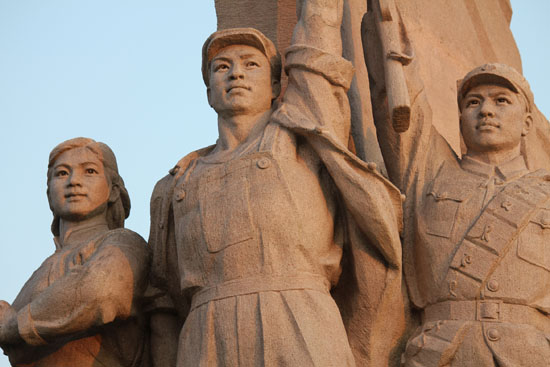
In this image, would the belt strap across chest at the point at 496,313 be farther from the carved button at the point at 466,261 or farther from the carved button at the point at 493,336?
the carved button at the point at 466,261

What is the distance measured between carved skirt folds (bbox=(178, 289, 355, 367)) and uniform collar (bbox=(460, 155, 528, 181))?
4.27 ft

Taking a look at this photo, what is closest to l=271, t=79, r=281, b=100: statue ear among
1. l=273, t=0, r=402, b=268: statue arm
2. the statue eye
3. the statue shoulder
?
l=273, t=0, r=402, b=268: statue arm

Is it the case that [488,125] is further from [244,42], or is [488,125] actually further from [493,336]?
Result: [244,42]

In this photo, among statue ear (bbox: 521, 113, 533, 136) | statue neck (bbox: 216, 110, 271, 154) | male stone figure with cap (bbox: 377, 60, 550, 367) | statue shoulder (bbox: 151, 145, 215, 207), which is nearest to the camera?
male stone figure with cap (bbox: 377, 60, 550, 367)

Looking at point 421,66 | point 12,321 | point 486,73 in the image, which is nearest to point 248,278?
point 12,321

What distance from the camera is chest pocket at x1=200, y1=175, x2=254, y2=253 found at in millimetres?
6686

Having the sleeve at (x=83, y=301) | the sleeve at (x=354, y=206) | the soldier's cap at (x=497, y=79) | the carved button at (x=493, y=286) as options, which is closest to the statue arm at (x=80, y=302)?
the sleeve at (x=83, y=301)

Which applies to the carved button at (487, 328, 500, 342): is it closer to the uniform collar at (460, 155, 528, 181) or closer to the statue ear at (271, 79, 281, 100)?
the uniform collar at (460, 155, 528, 181)

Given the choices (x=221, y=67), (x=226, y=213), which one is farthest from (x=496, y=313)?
(x=221, y=67)

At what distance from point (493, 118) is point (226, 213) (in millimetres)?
1732

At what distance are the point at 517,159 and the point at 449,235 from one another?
2.32 ft

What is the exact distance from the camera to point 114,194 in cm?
789

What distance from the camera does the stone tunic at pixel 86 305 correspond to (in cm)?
703

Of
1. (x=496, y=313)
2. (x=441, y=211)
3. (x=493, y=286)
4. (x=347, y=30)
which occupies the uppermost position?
(x=347, y=30)
